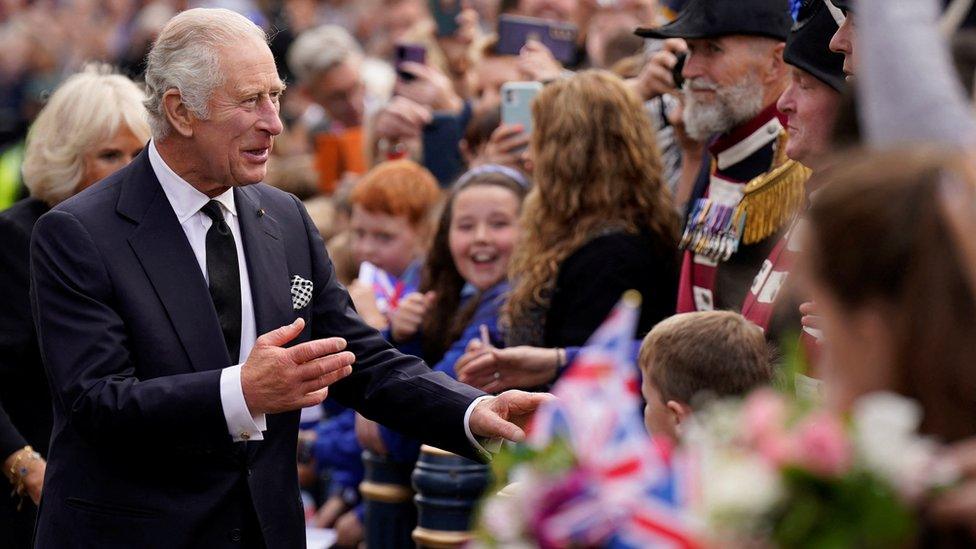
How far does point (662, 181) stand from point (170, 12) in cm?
1035

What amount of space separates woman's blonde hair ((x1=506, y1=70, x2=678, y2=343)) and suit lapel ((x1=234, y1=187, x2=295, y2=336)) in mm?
1401

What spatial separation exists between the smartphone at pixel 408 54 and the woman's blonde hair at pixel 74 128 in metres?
2.67

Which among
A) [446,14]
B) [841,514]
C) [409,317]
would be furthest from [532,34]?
[841,514]

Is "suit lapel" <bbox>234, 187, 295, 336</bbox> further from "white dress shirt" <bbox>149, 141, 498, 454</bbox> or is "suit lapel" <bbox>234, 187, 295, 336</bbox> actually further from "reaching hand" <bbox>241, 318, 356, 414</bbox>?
"reaching hand" <bbox>241, 318, 356, 414</bbox>

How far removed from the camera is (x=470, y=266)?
19.8ft

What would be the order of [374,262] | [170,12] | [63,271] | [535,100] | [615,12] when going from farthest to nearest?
[170,12] → [615,12] → [374,262] → [535,100] → [63,271]

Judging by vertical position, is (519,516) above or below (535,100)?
above

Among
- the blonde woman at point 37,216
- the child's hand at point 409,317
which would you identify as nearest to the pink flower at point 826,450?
the blonde woman at point 37,216

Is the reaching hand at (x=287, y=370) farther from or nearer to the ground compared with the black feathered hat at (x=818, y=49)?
nearer to the ground

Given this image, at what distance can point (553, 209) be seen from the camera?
5.47 meters

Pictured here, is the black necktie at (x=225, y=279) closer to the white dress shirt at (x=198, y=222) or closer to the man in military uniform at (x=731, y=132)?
the white dress shirt at (x=198, y=222)

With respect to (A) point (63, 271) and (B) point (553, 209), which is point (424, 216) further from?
(A) point (63, 271)

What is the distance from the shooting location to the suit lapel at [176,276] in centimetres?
388

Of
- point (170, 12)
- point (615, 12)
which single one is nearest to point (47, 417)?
point (615, 12)
